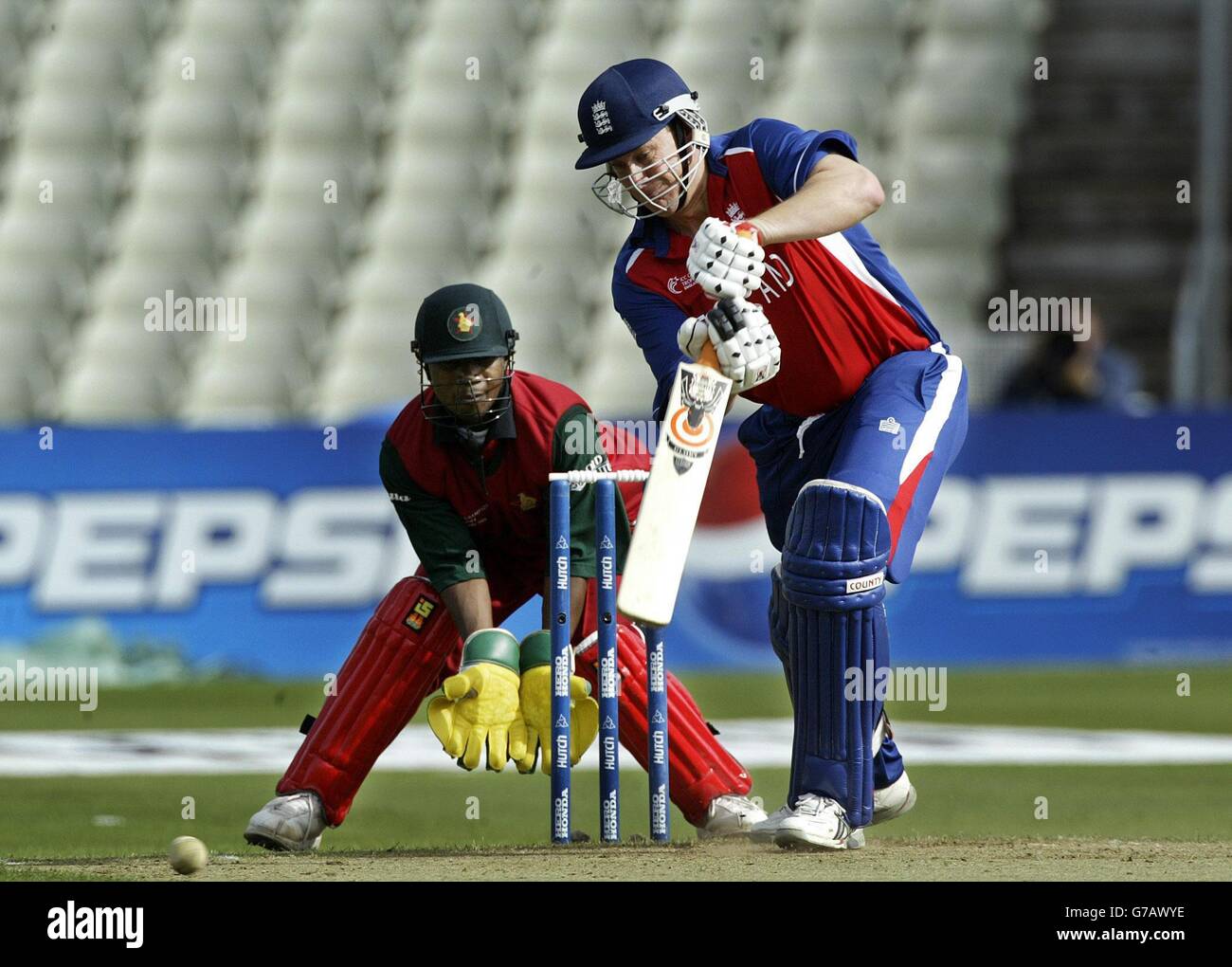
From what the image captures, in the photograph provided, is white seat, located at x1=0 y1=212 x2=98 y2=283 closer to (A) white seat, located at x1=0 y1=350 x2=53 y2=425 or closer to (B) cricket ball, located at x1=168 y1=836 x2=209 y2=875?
(A) white seat, located at x1=0 y1=350 x2=53 y2=425

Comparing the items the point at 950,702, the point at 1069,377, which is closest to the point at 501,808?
the point at 950,702

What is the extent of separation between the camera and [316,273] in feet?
49.7

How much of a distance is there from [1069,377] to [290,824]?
7.83 m

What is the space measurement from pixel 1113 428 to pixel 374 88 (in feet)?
24.3

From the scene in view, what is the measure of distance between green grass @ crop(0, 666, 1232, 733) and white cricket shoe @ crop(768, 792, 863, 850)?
4597 millimetres

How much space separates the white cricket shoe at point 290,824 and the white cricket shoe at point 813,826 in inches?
56.5

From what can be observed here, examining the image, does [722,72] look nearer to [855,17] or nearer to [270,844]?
[855,17]

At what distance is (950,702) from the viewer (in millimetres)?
9867

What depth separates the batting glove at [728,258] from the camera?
4.57m

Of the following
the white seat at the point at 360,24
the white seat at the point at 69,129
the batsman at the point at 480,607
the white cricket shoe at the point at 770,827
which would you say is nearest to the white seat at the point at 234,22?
the white seat at the point at 360,24

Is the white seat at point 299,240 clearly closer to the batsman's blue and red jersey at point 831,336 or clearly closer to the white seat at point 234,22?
the white seat at point 234,22

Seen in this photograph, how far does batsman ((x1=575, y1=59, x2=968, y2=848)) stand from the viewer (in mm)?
4727

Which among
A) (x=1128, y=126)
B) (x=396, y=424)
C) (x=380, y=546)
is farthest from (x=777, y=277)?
(x=1128, y=126)

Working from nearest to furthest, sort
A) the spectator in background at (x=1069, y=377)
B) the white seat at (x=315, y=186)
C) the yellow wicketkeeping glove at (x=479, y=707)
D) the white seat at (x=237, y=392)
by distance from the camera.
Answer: the yellow wicketkeeping glove at (x=479, y=707) < the spectator in background at (x=1069, y=377) < the white seat at (x=237, y=392) < the white seat at (x=315, y=186)
